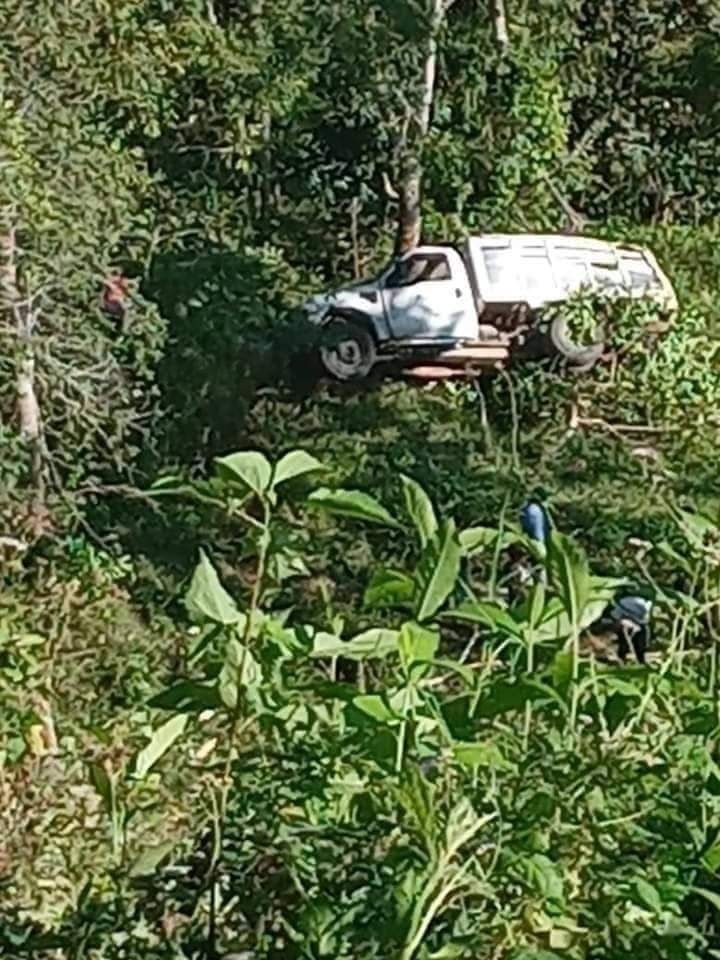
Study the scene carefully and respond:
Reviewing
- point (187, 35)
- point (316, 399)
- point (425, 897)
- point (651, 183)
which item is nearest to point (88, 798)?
point (425, 897)

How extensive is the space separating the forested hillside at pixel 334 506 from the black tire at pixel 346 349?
0.09 metres

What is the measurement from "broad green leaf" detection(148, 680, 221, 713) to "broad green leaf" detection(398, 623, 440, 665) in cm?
12

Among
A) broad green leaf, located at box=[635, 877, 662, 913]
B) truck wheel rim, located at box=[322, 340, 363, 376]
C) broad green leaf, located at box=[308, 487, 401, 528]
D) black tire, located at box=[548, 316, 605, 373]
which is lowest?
truck wheel rim, located at box=[322, 340, 363, 376]

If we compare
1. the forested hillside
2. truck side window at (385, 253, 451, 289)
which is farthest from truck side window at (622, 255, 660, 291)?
truck side window at (385, 253, 451, 289)

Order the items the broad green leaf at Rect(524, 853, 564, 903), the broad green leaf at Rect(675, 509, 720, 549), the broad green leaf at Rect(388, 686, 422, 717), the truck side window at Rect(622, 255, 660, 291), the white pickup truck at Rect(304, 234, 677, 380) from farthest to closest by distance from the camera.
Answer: the truck side window at Rect(622, 255, 660, 291) → the white pickup truck at Rect(304, 234, 677, 380) → the broad green leaf at Rect(675, 509, 720, 549) → the broad green leaf at Rect(388, 686, 422, 717) → the broad green leaf at Rect(524, 853, 564, 903)

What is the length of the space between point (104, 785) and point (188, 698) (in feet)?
0.29

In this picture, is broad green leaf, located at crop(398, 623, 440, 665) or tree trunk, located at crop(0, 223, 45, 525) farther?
tree trunk, located at crop(0, 223, 45, 525)

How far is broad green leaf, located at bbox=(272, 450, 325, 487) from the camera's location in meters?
1.28

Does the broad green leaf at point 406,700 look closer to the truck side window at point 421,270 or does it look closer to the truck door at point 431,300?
the truck door at point 431,300

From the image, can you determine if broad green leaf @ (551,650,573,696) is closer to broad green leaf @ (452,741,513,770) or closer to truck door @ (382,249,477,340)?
broad green leaf @ (452,741,513,770)

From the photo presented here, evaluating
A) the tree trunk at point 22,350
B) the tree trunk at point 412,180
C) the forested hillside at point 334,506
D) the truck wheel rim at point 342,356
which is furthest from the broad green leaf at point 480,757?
the tree trunk at point 412,180

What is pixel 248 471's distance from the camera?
1.29 meters

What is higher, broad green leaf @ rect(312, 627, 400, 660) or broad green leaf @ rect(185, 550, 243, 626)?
broad green leaf @ rect(185, 550, 243, 626)

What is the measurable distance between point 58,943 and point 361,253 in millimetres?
12116
